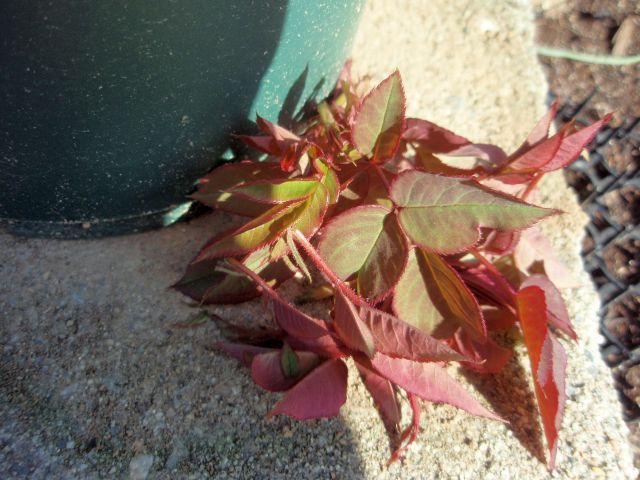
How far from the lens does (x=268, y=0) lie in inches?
31.8

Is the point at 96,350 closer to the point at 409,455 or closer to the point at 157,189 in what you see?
the point at 157,189

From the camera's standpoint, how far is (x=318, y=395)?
78 centimetres

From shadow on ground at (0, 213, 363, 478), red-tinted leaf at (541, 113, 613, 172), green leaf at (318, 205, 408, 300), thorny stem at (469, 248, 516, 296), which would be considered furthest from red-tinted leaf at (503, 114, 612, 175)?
shadow on ground at (0, 213, 363, 478)

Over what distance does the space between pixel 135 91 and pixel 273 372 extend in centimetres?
41

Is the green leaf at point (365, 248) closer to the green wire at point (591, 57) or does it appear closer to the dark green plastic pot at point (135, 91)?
the dark green plastic pot at point (135, 91)

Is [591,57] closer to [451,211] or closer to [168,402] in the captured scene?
[451,211]

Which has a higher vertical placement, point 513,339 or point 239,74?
point 239,74

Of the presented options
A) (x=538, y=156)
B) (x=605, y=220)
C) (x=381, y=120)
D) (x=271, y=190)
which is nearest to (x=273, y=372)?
(x=271, y=190)

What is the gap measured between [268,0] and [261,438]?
0.57 metres

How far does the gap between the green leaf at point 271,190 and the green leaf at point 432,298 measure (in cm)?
17

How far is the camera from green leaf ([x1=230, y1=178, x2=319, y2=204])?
73 centimetres

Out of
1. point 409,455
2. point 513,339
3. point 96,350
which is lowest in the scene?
point 96,350

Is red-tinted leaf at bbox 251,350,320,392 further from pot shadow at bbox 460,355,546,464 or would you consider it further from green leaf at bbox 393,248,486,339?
pot shadow at bbox 460,355,546,464

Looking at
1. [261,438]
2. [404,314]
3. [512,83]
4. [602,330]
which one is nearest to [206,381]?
[261,438]
